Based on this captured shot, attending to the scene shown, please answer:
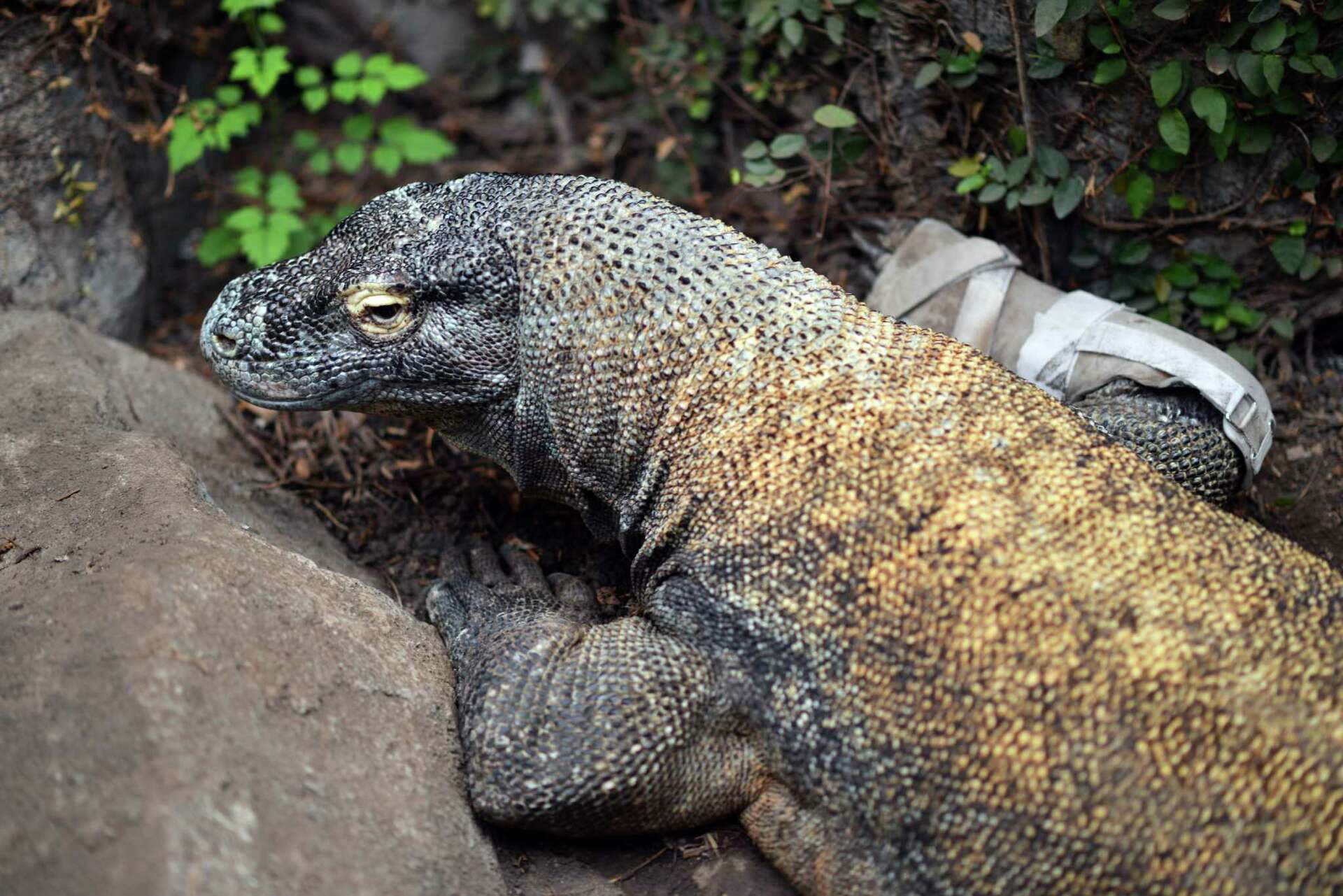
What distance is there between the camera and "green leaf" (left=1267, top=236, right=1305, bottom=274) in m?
4.65

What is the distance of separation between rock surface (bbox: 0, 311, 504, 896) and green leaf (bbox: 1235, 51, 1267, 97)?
11.7 ft

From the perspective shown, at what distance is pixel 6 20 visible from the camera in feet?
17.0

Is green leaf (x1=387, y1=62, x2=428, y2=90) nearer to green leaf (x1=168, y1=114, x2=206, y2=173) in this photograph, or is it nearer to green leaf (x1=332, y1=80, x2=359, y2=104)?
green leaf (x1=332, y1=80, x2=359, y2=104)

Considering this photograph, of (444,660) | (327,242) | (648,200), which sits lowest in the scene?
(444,660)

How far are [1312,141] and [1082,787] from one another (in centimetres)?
287

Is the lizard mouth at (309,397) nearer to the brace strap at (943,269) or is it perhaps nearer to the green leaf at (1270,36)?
the brace strap at (943,269)

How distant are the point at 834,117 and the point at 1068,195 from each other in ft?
3.67

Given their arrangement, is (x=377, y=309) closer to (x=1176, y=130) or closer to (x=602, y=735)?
(x=602, y=735)

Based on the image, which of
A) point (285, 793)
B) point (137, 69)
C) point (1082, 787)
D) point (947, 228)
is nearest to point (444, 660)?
point (285, 793)

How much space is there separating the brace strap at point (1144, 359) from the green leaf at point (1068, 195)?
1.23ft

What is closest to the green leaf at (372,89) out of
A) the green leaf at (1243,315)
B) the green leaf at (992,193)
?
the green leaf at (992,193)

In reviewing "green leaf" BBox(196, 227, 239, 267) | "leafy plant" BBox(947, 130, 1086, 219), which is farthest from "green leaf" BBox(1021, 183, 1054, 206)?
"green leaf" BBox(196, 227, 239, 267)

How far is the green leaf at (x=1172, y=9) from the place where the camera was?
4.09 m

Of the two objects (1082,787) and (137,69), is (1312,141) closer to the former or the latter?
(1082,787)
